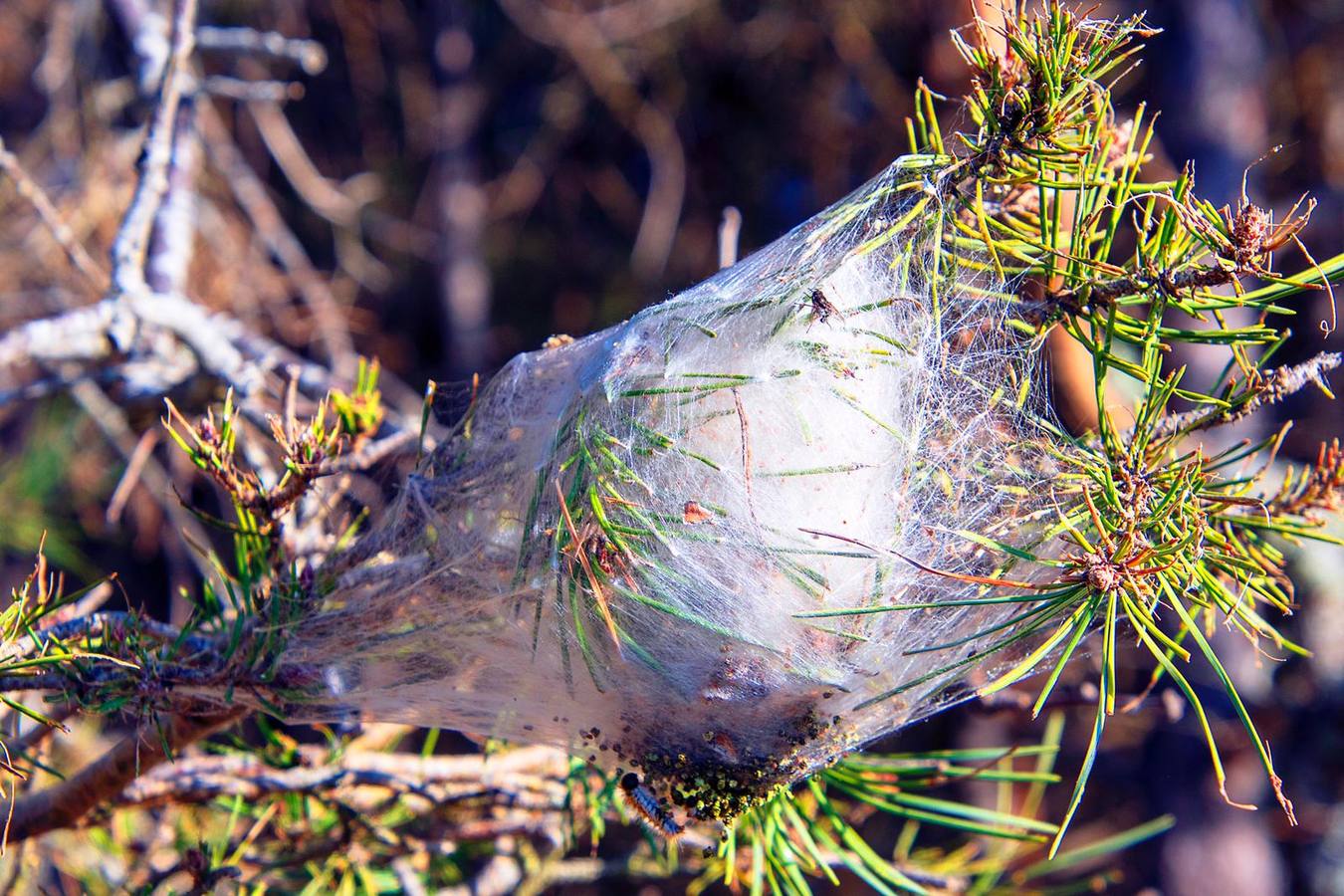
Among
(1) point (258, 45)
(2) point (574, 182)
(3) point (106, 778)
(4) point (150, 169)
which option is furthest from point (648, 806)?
(2) point (574, 182)

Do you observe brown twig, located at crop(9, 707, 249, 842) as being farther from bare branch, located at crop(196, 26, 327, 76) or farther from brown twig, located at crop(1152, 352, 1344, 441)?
bare branch, located at crop(196, 26, 327, 76)

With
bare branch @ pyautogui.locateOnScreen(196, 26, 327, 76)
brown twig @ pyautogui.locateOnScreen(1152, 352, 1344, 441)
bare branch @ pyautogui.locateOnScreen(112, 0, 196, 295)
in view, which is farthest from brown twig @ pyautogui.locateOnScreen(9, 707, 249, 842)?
bare branch @ pyautogui.locateOnScreen(196, 26, 327, 76)

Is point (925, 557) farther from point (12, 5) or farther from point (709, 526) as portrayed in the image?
point (12, 5)

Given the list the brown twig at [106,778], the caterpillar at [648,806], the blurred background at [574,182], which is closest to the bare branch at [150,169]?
the brown twig at [106,778]

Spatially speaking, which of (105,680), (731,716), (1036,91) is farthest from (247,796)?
(1036,91)

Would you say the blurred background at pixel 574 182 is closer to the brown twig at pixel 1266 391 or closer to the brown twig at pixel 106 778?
the brown twig at pixel 106 778
